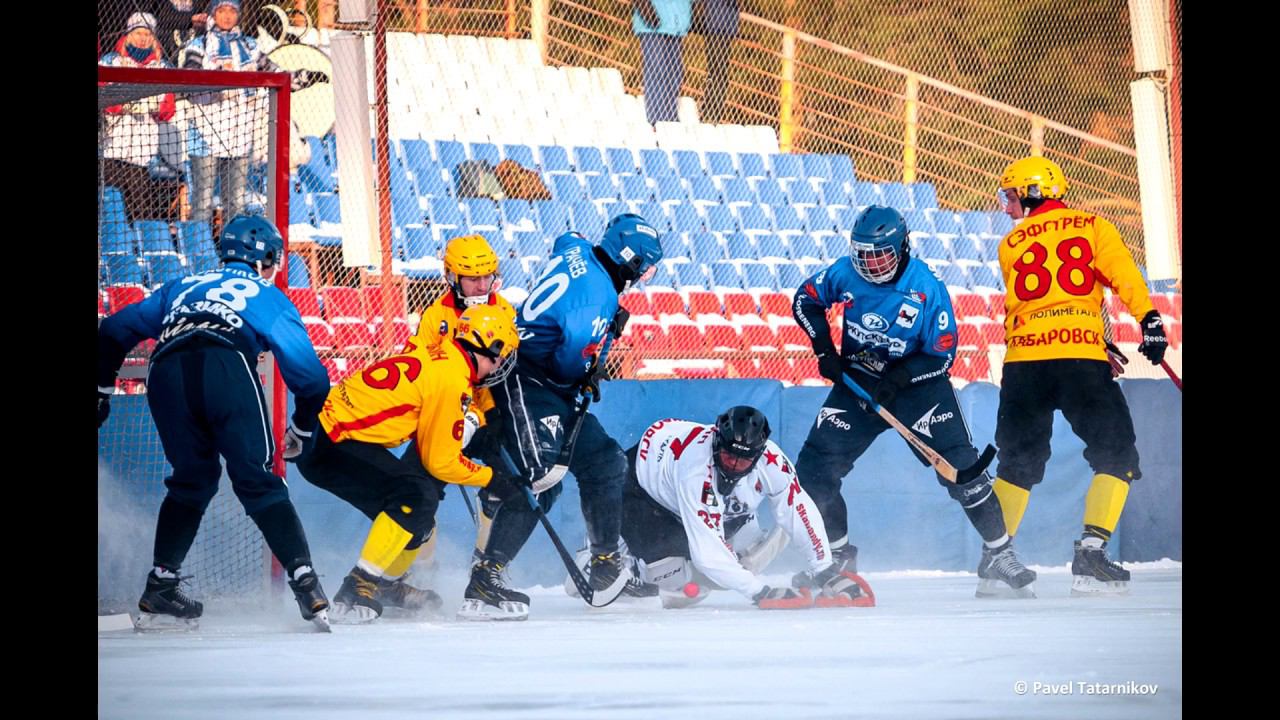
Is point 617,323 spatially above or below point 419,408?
above

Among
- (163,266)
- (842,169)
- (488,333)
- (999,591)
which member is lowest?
(999,591)

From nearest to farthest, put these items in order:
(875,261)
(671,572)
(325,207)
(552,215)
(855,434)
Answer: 1. (671,572)
2. (875,261)
3. (855,434)
4. (325,207)
5. (552,215)

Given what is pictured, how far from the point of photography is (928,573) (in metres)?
7.85

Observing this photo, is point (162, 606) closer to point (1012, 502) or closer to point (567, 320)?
point (567, 320)

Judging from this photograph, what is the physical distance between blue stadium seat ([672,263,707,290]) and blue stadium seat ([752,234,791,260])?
242 millimetres

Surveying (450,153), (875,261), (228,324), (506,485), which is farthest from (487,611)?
(450,153)

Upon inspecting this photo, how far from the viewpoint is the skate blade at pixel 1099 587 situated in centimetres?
663

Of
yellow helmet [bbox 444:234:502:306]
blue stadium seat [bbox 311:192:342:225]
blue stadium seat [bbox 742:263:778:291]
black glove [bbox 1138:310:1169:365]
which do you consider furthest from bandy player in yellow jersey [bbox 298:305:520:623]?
blue stadium seat [bbox 742:263:778:291]

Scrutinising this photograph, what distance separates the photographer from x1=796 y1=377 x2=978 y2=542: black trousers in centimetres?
660

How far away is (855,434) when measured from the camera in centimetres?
670

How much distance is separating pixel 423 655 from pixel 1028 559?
3804 mm

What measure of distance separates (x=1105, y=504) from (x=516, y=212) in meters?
3.62

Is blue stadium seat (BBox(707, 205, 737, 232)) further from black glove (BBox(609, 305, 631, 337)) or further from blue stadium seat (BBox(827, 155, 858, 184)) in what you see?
black glove (BBox(609, 305, 631, 337))

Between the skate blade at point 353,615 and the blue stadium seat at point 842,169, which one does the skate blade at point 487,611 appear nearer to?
the skate blade at point 353,615
